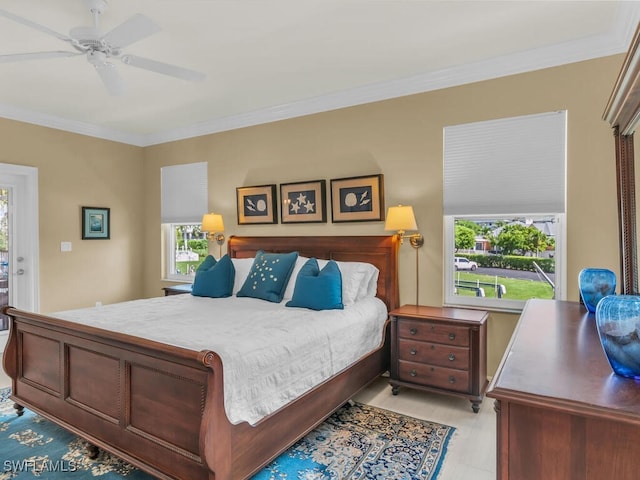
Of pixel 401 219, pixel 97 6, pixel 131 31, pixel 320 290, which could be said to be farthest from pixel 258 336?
pixel 97 6

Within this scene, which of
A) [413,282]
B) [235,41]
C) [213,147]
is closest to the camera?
[235,41]

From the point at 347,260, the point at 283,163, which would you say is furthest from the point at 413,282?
the point at 283,163

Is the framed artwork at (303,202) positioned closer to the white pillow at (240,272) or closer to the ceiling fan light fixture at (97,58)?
the white pillow at (240,272)

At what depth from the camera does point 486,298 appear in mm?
3273

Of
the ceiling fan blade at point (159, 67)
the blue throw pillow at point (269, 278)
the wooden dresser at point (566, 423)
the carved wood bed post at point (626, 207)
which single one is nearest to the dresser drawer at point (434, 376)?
the blue throw pillow at point (269, 278)

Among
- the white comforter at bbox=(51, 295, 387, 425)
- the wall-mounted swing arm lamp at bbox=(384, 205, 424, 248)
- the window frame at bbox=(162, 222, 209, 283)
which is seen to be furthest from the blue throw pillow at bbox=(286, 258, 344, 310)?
the window frame at bbox=(162, 222, 209, 283)

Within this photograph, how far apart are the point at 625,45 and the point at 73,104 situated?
4.94m

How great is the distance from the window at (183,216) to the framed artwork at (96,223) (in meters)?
0.69

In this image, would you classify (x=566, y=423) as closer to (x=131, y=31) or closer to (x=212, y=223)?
(x=131, y=31)

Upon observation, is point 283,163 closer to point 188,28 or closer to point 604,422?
point 188,28

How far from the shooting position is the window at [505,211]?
295 centimetres

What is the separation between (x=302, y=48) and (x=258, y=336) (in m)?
2.13

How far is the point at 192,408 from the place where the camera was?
1790 mm

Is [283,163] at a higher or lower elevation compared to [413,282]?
higher
